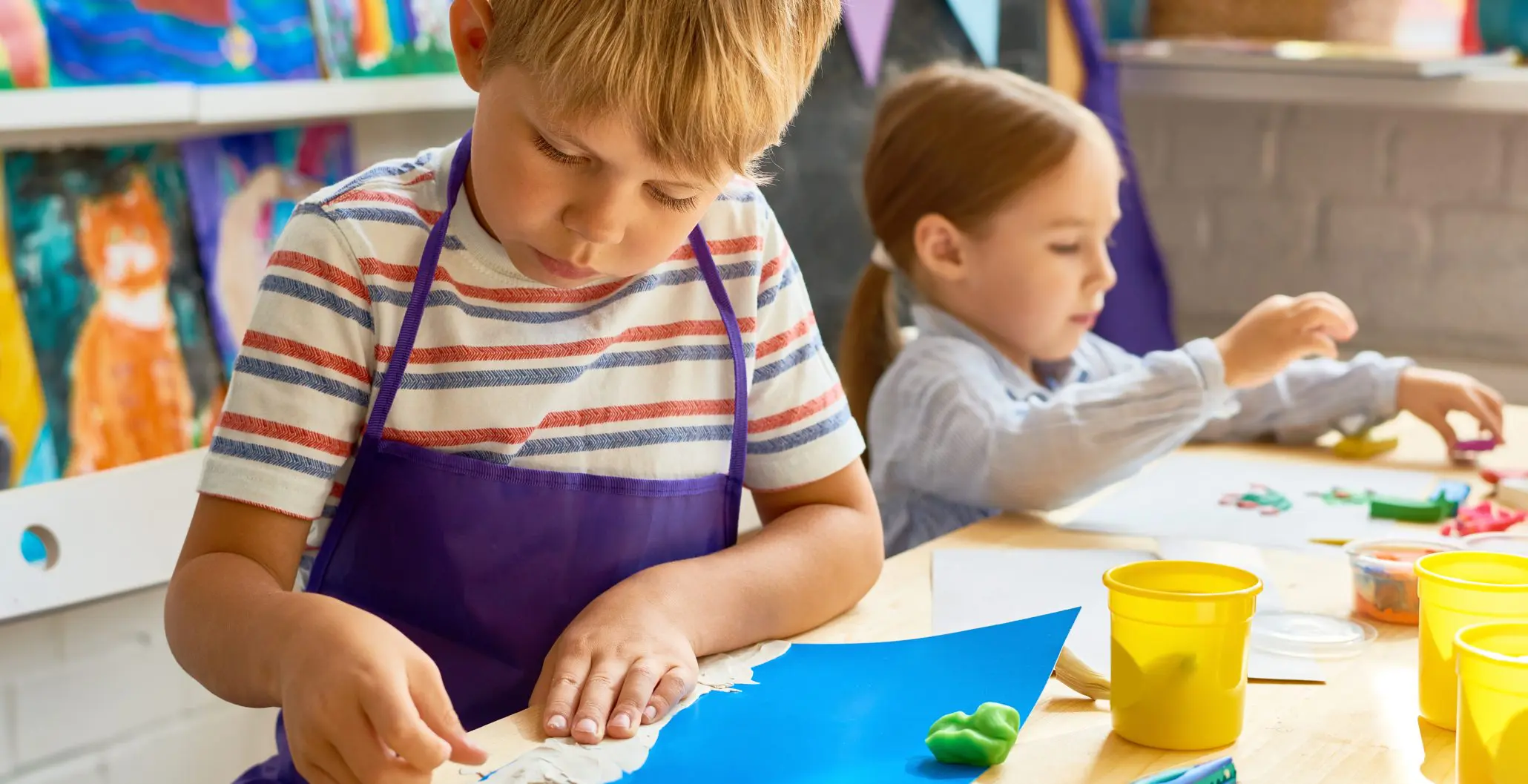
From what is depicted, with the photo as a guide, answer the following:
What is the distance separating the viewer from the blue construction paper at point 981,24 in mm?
2266

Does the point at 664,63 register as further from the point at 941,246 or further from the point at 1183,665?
the point at 941,246

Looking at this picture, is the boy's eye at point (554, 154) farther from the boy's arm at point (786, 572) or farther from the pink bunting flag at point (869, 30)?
the pink bunting flag at point (869, 30)

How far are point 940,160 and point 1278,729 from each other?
2.92 feet

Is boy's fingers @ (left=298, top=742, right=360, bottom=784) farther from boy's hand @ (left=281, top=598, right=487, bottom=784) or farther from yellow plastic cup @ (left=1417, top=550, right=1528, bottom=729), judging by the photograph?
yellow plastic cup @ (left=1417, top=550, right=1528, bottom=729)

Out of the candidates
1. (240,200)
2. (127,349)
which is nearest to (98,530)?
(127,349)

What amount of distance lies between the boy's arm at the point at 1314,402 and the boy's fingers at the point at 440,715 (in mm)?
1164

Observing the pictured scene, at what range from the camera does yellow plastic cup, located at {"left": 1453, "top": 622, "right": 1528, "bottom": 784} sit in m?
0.71

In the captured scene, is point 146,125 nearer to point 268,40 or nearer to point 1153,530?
point 268,40

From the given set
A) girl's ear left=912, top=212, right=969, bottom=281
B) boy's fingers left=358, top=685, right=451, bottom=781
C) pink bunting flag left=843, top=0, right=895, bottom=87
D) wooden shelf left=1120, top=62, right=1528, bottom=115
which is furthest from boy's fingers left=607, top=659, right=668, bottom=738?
wooden shelf left=1120, top=62, right=1528, bottom=115

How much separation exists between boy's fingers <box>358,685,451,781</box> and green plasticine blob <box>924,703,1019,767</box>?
25 cm

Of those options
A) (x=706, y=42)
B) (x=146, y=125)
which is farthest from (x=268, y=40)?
(x=706, y=42)

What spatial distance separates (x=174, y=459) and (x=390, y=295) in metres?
0.65

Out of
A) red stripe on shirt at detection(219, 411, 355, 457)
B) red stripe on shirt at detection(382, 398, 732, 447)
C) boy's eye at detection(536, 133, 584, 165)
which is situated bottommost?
red stripe on shirt at detection(382, 398, 732, 447)

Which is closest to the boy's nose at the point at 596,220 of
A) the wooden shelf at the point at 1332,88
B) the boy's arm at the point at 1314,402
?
the boy's arm at the point at 1314,402
